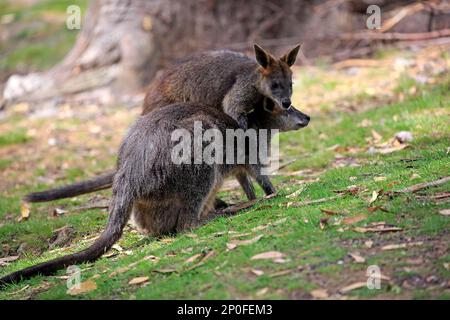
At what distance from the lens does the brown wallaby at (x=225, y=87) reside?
7156 mm

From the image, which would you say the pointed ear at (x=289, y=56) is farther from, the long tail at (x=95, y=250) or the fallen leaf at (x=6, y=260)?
the fallen leaf at (x=6, y=260)

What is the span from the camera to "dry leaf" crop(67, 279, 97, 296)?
16.3 feet

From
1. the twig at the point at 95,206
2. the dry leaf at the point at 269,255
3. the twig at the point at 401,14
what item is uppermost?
the twig at the point at 401,14

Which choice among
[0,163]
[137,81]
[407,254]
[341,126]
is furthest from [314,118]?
[407,254]

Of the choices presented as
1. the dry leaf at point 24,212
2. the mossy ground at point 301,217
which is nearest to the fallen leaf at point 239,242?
the mossy ground at point 301,217

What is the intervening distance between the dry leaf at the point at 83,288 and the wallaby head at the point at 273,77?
2987 millimetres

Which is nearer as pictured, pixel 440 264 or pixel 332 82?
pixel 440 264

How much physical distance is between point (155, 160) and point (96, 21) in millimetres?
8003

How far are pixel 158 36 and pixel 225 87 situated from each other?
603 cm

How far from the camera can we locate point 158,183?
592cm

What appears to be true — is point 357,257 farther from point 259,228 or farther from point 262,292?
point 259,228
